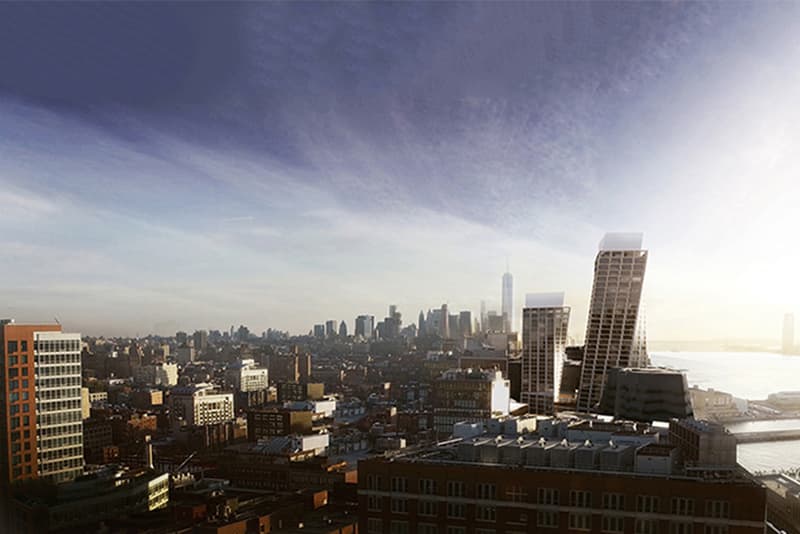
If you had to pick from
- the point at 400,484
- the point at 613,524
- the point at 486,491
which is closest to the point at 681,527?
the point at 613,524

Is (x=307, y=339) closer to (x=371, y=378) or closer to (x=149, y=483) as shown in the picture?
(x=371, y=378)

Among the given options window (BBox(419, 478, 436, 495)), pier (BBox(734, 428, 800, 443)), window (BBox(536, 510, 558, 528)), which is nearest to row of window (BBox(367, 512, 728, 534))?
window (BBox(536, 510, 558, 528))

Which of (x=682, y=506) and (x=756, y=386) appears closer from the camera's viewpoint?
(x=682, y=506)

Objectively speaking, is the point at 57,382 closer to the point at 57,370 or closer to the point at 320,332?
the point at 57,370

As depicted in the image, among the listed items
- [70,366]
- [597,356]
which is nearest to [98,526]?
[70,366]

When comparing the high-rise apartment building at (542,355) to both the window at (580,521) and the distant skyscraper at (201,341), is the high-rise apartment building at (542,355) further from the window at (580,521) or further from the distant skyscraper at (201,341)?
the distant skyscraper at (201,341)

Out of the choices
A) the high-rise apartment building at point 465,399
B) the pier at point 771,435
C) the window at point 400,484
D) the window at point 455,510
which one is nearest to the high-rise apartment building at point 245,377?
the high-rise apartment building at point 465,399
